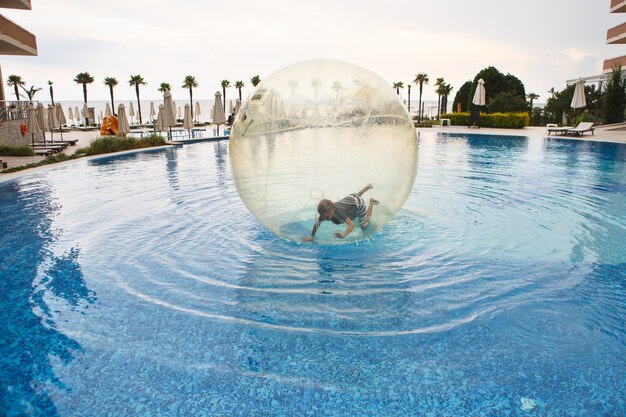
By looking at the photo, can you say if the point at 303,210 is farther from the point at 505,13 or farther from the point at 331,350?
the point at 505,13

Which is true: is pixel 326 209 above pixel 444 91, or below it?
below

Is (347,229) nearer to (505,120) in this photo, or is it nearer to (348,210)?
(348,210)

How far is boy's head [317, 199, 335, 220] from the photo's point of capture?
18.5ft

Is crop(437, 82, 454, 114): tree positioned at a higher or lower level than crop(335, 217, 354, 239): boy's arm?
higher

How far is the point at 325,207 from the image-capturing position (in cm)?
571

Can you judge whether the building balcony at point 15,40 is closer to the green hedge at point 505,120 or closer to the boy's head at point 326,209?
the boy's head at point 326,209

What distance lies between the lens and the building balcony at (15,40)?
84.7ft

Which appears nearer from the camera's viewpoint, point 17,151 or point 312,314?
point 312,314

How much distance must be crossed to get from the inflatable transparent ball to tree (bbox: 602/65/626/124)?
120 ft

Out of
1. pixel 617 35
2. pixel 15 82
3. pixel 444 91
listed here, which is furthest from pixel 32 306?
pixel 15 82

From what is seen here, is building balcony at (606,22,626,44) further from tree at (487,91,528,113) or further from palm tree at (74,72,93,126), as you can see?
palm tree at (74,72,93,126)

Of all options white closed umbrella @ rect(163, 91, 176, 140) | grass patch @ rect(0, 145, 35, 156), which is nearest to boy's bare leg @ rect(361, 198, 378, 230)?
grass patch @ rect(0, 145, 35, 156)

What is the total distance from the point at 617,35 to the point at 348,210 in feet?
145

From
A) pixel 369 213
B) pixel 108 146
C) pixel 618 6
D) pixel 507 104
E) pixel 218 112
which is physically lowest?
pixel 369 213
